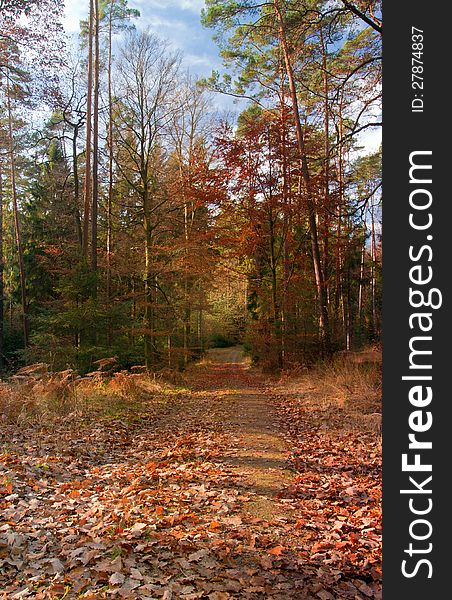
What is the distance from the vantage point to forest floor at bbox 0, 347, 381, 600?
285 cm

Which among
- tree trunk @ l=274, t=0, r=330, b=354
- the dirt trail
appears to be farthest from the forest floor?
tree trunk @ l=274, t=0, r=330, b=354

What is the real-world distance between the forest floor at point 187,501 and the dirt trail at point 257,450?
28 millimetres

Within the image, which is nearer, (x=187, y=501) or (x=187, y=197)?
(x=187, y=501)

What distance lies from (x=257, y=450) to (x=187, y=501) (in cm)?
206

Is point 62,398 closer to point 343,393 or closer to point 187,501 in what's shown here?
point 187,501

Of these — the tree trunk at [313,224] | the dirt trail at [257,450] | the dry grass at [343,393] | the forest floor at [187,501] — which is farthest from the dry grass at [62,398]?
the tree trunk at [313,224]

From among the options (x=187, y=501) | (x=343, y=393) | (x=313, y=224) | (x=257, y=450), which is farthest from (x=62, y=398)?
(x=313, y=224)

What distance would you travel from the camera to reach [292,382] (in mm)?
13531

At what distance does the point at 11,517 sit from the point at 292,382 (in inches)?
415

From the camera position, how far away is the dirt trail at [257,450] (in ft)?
14.3

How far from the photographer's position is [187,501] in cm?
428

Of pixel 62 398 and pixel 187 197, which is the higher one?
pixel 187 197

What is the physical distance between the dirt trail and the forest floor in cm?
3

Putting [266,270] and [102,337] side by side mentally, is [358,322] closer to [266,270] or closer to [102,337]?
[266,270]
